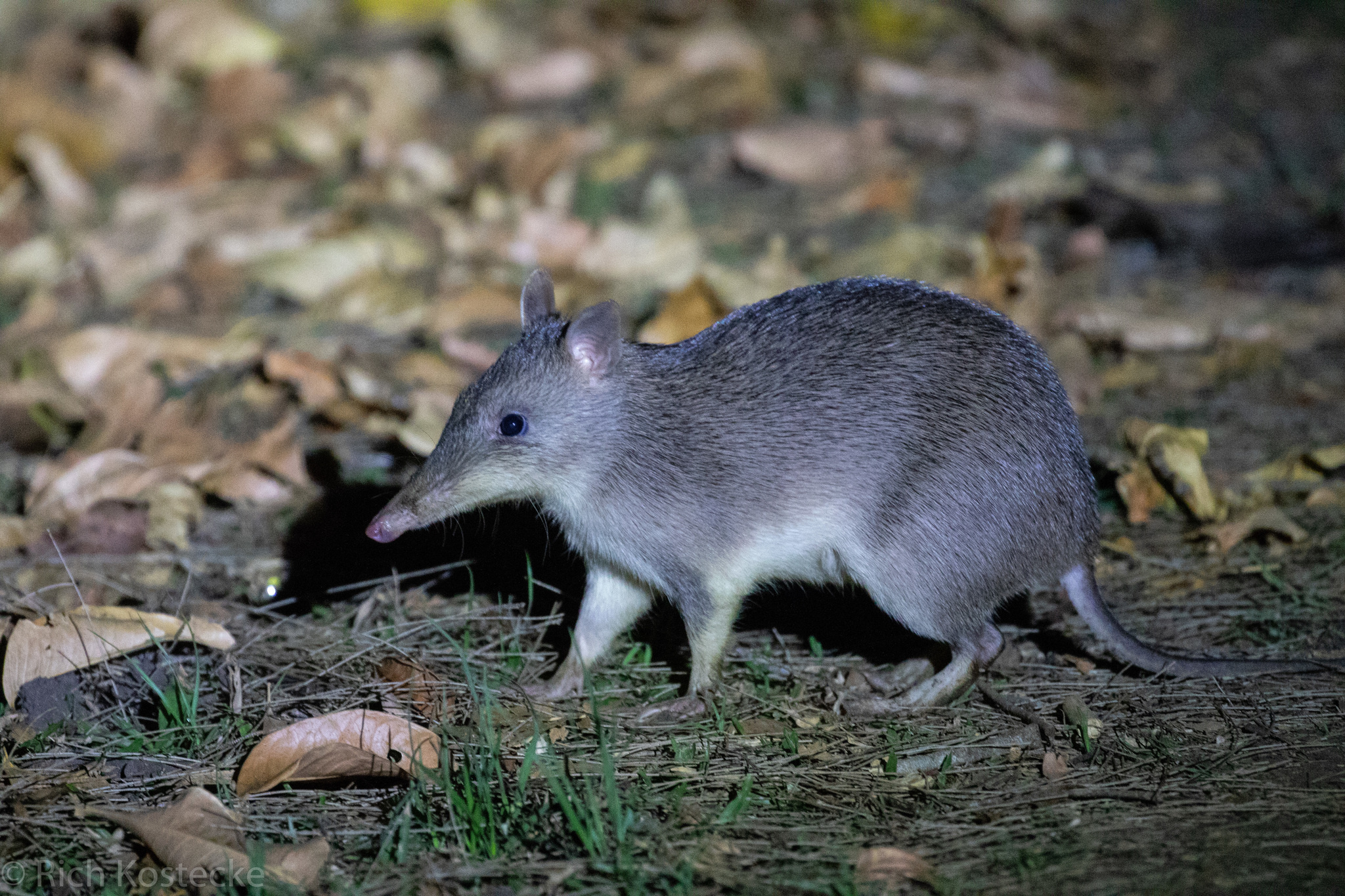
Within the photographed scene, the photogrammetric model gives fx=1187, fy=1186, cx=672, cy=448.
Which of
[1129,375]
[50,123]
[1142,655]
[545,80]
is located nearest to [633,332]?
[1129,375]

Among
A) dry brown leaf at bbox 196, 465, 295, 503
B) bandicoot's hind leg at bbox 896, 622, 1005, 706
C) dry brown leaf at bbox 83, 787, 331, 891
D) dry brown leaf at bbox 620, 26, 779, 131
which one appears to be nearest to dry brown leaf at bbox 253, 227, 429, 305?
dry brown leaf at bbox 196, 465, 295, 503

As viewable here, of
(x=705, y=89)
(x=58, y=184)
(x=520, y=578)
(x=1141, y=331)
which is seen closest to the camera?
(x=520, y=578)

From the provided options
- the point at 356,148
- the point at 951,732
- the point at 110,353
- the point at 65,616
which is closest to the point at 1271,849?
the point at 951,732

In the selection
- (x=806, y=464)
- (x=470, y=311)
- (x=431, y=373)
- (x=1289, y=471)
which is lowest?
(x=1289, y=471)

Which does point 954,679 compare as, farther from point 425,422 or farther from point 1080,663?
point 425,422

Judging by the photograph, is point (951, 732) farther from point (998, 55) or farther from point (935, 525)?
point (998, 55)

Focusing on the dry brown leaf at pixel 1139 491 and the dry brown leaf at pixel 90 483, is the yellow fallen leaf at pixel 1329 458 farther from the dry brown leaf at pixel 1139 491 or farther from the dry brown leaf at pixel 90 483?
the dry brown leaf at pixel 90 483

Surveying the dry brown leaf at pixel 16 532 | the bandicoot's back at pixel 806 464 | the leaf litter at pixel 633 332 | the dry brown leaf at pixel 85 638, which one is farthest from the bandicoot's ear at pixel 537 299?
the dry brown leaf at pixel 16 532
